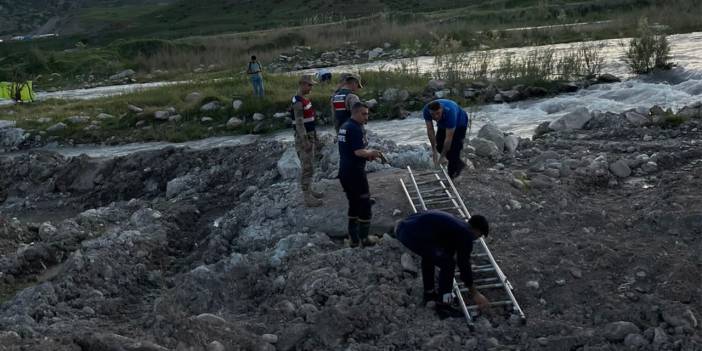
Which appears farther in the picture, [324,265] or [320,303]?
[324,265]

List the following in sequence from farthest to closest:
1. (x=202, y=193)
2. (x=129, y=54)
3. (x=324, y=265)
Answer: (x=129, y=54) → (x=202, y=193) → (x=324, y=265)

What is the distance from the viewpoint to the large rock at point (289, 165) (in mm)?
12688

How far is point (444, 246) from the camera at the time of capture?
727 cm

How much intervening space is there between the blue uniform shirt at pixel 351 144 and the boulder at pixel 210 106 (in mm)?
14507

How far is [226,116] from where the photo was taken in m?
22.2

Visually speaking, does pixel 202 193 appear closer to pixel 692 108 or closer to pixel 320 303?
Answer: pixel 320 303

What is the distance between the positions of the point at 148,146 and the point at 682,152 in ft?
45.6

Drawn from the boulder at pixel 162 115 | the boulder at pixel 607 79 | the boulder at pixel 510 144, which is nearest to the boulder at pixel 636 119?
the boulder at pixel 510 144

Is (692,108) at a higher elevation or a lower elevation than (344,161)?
lower

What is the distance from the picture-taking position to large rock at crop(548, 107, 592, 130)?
15391mm

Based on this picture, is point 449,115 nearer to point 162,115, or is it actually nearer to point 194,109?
point 194,109

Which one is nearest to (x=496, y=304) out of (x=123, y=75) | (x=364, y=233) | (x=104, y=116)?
(x=364, y=233)

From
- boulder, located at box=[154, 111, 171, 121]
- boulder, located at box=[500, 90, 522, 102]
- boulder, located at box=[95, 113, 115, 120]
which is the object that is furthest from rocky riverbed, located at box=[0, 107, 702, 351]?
boulder, located at box=[95, 113, 115, 120]

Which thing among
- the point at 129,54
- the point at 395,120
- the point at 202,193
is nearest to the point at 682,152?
the point at 202,193
